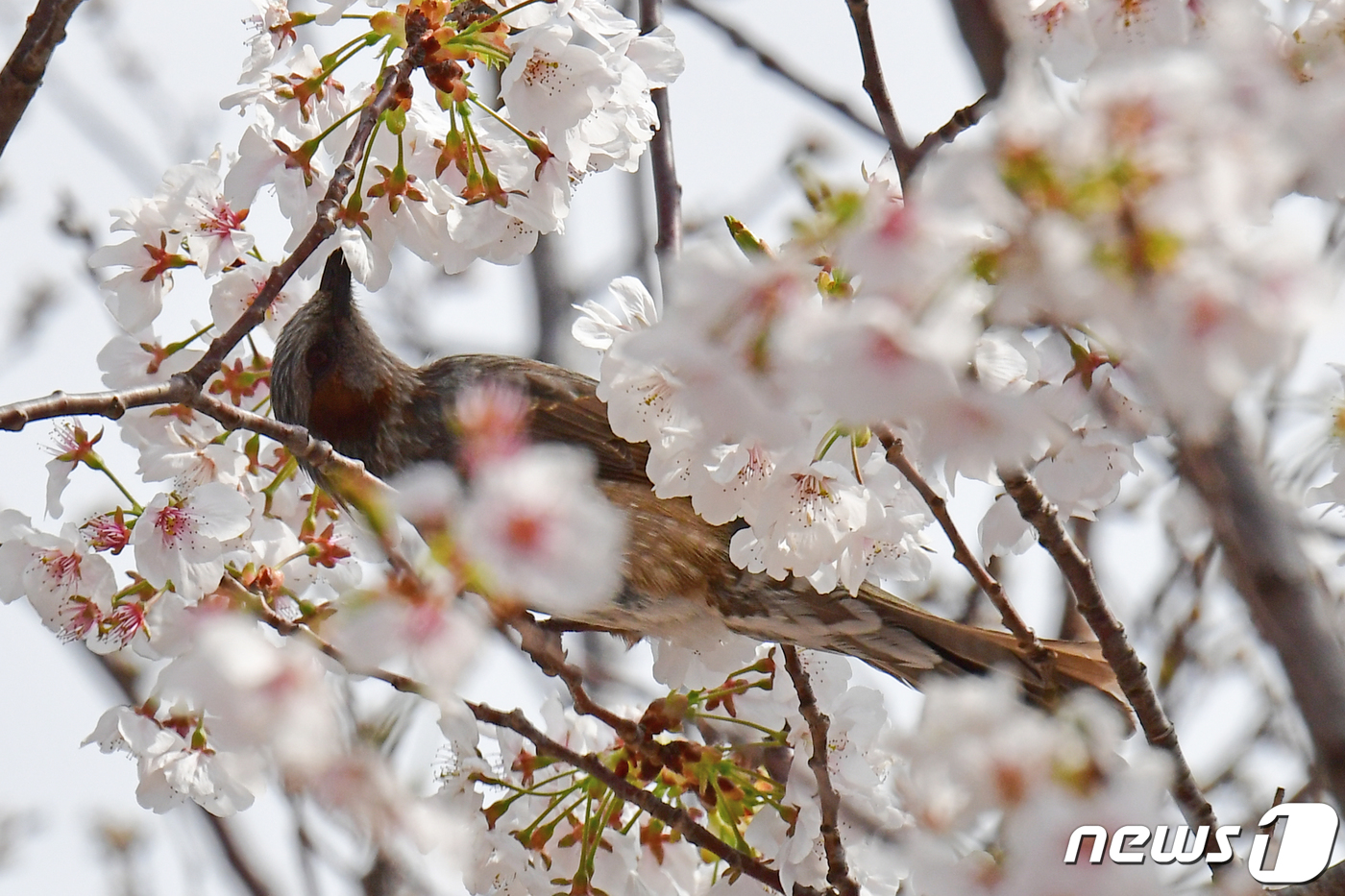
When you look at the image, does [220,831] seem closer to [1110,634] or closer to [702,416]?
[1110,634]

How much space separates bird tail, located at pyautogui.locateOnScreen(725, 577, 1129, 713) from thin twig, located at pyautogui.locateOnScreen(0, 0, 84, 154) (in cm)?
181

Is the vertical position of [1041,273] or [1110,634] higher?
[1110,634]

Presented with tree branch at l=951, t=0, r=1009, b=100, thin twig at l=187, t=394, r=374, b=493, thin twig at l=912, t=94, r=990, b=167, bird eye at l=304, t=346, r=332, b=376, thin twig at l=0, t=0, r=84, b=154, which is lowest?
thin twig at l=187, t=394, r=374, b=493

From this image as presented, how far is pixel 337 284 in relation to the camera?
332 cm

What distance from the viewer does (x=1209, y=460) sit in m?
1.09

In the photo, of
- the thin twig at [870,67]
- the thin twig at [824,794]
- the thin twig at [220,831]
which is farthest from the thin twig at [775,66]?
the thin twig at [220,831]

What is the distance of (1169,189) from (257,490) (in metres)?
2.11

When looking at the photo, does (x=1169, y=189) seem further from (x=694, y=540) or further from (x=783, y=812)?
(x=694, y=540)

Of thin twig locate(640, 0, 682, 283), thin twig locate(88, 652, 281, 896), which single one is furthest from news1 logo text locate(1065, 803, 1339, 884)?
thin twig locate(88, 652, 281, 896)

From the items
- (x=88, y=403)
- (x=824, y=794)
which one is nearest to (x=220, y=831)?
(x=88, y=403)

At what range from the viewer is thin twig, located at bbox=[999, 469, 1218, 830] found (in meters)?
1.82

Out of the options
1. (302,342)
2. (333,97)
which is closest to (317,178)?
(333,97)

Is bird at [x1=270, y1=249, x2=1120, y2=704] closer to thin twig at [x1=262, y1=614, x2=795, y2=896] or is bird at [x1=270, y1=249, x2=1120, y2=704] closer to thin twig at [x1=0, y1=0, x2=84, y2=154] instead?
thin twig at [x1=262, y1=614, x2=795, y2=896]

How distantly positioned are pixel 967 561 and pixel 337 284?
198cm
